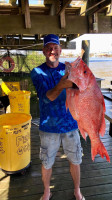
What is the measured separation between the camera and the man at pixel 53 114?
1700 mm

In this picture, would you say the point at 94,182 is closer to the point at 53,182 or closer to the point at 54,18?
the point at 53,182

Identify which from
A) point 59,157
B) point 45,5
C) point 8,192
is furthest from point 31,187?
point 45,5

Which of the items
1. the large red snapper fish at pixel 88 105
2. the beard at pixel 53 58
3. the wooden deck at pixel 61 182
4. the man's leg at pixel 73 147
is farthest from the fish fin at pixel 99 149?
the wooden deck at pixel 61 182

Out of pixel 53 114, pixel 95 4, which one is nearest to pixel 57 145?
pixel 53 114

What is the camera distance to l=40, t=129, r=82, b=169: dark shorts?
1814 mm

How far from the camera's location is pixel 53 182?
2.42m

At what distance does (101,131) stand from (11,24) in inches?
119

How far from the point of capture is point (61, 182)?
7.90 ft

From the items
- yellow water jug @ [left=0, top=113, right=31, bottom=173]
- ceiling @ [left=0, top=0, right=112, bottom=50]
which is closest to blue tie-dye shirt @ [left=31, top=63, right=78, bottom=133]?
yellow water jug @ [left=0, top=113, right=31, bottom=173]

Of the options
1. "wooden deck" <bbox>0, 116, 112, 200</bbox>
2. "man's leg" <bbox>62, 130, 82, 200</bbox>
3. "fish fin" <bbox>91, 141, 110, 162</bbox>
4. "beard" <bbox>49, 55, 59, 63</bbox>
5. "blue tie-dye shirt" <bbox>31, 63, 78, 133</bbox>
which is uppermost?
"beard" <bbox>49, 55, 59, 63</bbox>

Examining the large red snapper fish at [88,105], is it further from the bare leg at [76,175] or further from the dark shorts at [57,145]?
the bare leg at [76,175]

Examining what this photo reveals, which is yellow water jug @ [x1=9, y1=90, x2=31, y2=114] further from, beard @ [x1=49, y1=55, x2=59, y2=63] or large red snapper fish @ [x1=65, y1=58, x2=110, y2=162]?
large red snapper fish @ [x1=65, y1=58, x2=110, y2=162]

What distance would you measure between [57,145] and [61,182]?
0.90m

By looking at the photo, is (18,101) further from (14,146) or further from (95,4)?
(95,4)
